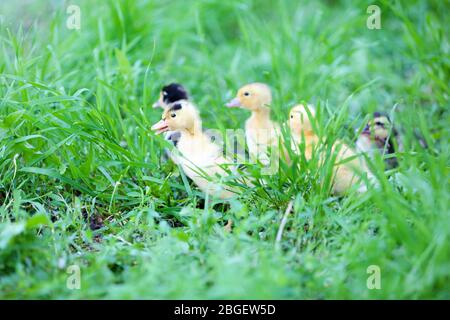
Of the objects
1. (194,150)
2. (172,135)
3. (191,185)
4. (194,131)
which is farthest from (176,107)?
(172,135)

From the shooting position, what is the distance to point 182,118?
420 centimetres

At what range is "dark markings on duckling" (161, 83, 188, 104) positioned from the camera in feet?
15.9

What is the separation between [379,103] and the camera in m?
5.69

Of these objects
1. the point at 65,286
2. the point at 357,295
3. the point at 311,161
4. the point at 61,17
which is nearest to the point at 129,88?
the point at 61,17

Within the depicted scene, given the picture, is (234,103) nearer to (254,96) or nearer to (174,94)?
(254,96)

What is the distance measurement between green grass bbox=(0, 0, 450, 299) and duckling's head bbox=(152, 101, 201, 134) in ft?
0.53

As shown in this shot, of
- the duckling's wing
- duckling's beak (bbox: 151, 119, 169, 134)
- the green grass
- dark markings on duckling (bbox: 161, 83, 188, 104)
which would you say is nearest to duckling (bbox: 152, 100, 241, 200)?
duckling's beak (bbox: 151, 119, 169, 134)

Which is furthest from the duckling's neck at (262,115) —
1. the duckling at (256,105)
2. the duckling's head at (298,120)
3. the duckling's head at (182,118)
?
the duckling's head at (182,118)

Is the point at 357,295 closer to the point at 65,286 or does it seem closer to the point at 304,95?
the point at 65,286

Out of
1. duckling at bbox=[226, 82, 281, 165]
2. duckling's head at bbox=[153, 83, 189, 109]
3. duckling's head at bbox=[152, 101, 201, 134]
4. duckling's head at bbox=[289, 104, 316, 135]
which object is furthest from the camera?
duckling's head at bbox=[153, 83, 189, 109]

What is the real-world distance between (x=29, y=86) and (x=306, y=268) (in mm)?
2238

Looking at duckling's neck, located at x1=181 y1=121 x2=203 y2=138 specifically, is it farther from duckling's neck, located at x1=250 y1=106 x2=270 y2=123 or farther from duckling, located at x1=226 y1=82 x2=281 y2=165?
duckling's neck, located at x1=250 y1=106 x2=270 y2=123

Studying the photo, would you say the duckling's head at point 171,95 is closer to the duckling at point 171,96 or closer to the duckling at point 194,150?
the duckling at point 171,96

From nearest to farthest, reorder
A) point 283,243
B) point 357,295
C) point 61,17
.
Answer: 1. point 357,295
2. point 283,243
3. point 61,17
